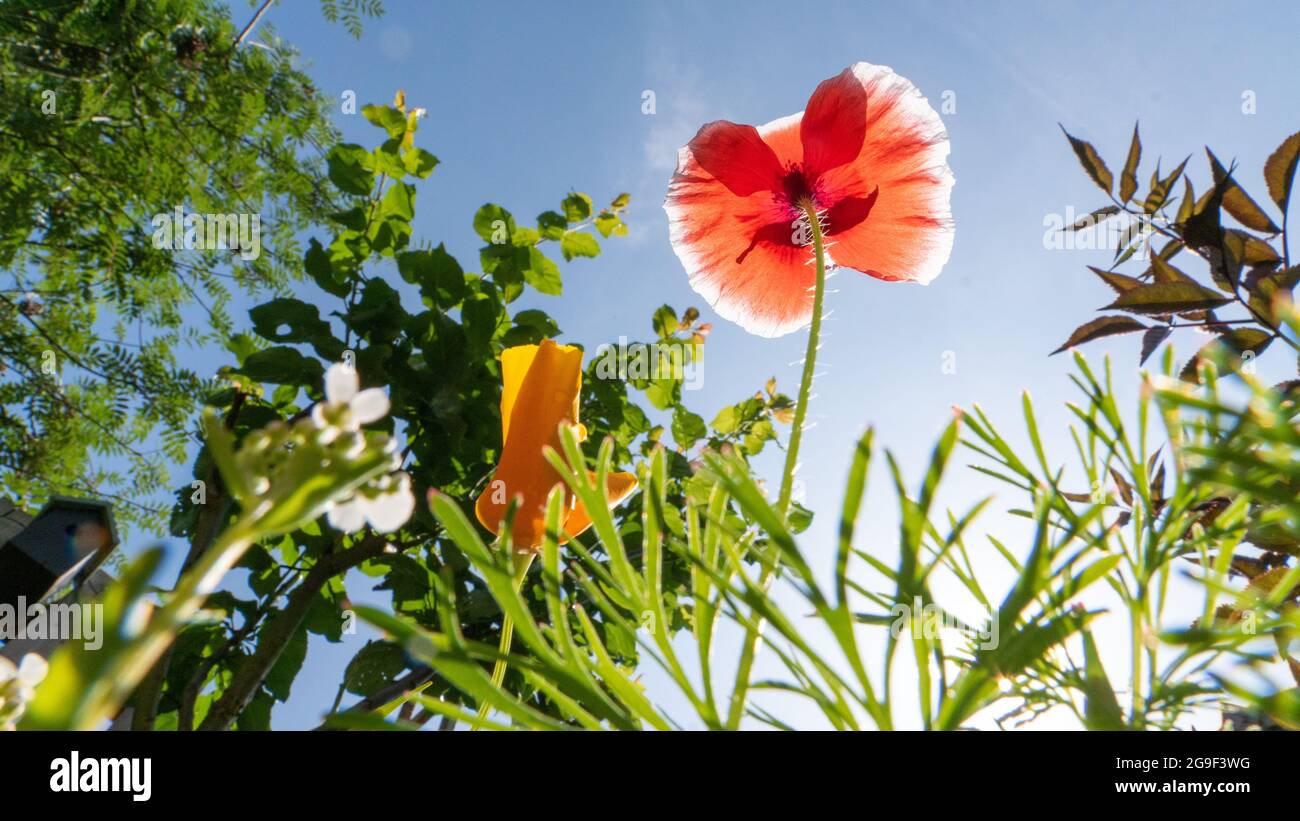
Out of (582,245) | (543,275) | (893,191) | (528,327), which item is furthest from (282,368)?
(893,191)

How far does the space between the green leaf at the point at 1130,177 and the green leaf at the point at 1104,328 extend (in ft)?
0.60

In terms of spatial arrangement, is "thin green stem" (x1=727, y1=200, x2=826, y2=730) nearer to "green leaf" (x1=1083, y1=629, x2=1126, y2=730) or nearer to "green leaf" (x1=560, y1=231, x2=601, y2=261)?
"green leaf" (x1=1083, y1=629, x2=1126, y2=730)

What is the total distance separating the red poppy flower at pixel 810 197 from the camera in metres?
0.59

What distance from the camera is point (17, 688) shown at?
0.58 ft

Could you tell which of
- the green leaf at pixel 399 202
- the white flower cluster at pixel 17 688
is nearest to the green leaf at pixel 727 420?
the green leaf at pixel 399 202

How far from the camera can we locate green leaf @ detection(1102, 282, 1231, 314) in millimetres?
600

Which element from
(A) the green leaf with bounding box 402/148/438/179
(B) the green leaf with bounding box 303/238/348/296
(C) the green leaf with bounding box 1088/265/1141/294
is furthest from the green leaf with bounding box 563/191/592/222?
(C) the green leaf with bounding box 1088/265/1141/294

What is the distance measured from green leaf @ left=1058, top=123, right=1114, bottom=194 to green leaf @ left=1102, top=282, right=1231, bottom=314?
208 millimetres

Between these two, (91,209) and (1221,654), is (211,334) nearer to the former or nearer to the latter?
(91,209)

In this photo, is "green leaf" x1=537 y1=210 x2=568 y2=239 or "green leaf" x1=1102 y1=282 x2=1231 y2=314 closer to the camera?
"green leaf" x1=1102 y1=282 x2=1231 y2=314

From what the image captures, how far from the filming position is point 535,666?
220 mm

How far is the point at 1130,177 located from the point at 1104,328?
21 centimetres

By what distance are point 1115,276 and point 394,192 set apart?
44.5 inches

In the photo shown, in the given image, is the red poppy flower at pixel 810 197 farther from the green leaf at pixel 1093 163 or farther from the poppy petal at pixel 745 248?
the green leaf at pixel 1093 163
